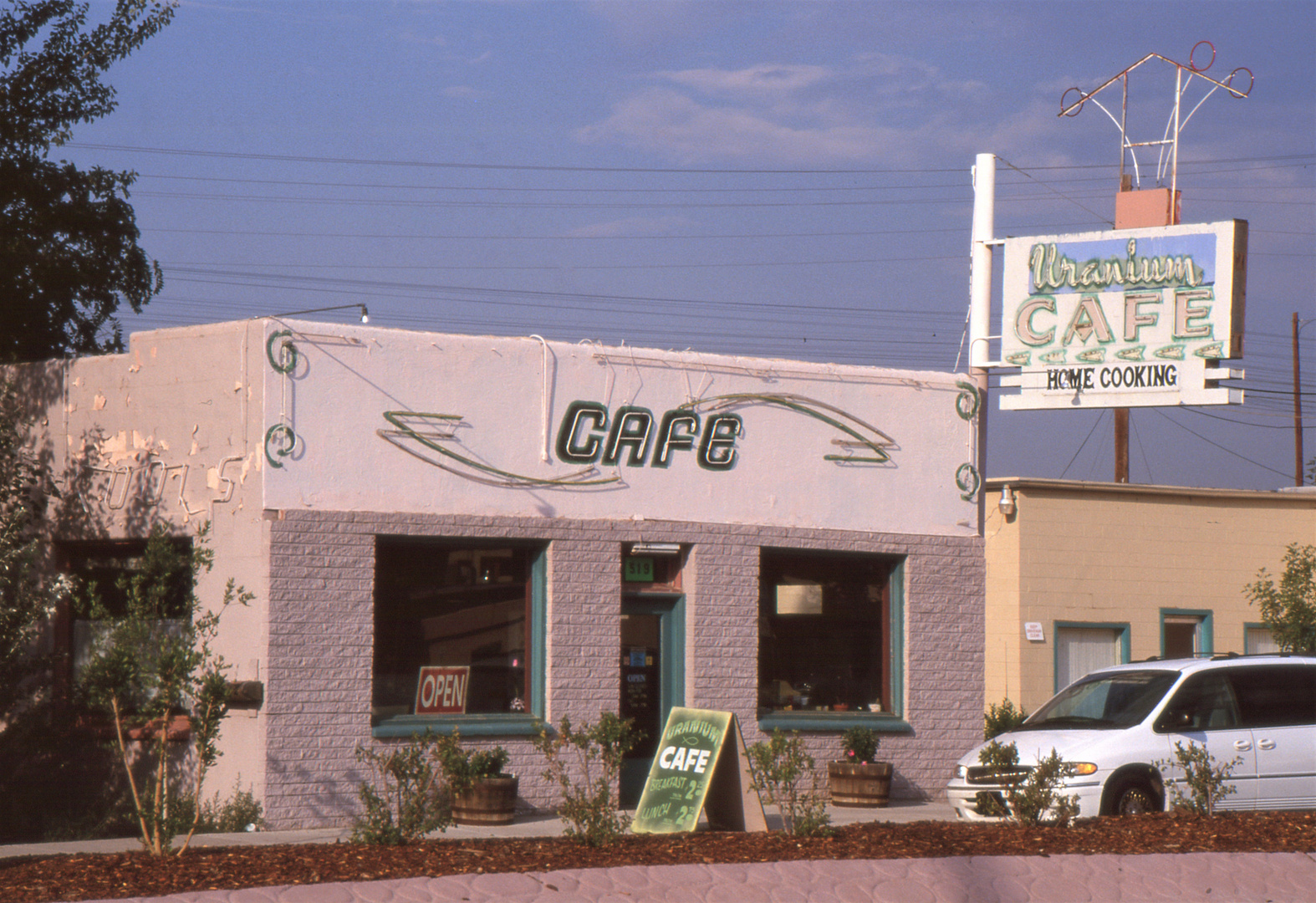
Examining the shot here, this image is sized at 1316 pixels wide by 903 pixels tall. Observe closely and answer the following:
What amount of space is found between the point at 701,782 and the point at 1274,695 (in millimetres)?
6016

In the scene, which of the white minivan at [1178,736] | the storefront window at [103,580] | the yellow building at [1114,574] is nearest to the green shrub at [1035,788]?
the white minivan at [1178,736]

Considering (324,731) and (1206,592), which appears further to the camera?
(1206,592)

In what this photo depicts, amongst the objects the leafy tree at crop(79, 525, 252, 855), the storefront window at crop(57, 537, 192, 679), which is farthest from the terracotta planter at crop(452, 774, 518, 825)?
the storefront window at crop(57, 537, 192, 679)

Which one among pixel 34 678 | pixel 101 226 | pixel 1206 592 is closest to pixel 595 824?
pixel 34 678

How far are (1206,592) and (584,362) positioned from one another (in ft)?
34.9

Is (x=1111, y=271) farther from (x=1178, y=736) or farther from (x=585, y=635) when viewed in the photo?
(x=585, y=635)

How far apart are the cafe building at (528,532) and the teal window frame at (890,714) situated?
0.09ft

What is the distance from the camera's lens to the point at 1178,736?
14000 mm

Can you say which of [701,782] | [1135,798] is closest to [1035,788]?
[1135,798]

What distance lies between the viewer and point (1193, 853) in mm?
10836

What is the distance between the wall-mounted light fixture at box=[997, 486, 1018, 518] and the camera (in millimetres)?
20312

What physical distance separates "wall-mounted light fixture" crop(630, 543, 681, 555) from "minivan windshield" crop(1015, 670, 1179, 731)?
3.79 metres

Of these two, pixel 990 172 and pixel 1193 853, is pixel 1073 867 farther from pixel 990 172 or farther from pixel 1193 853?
pixel 990 172

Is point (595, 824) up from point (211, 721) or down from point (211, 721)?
down
